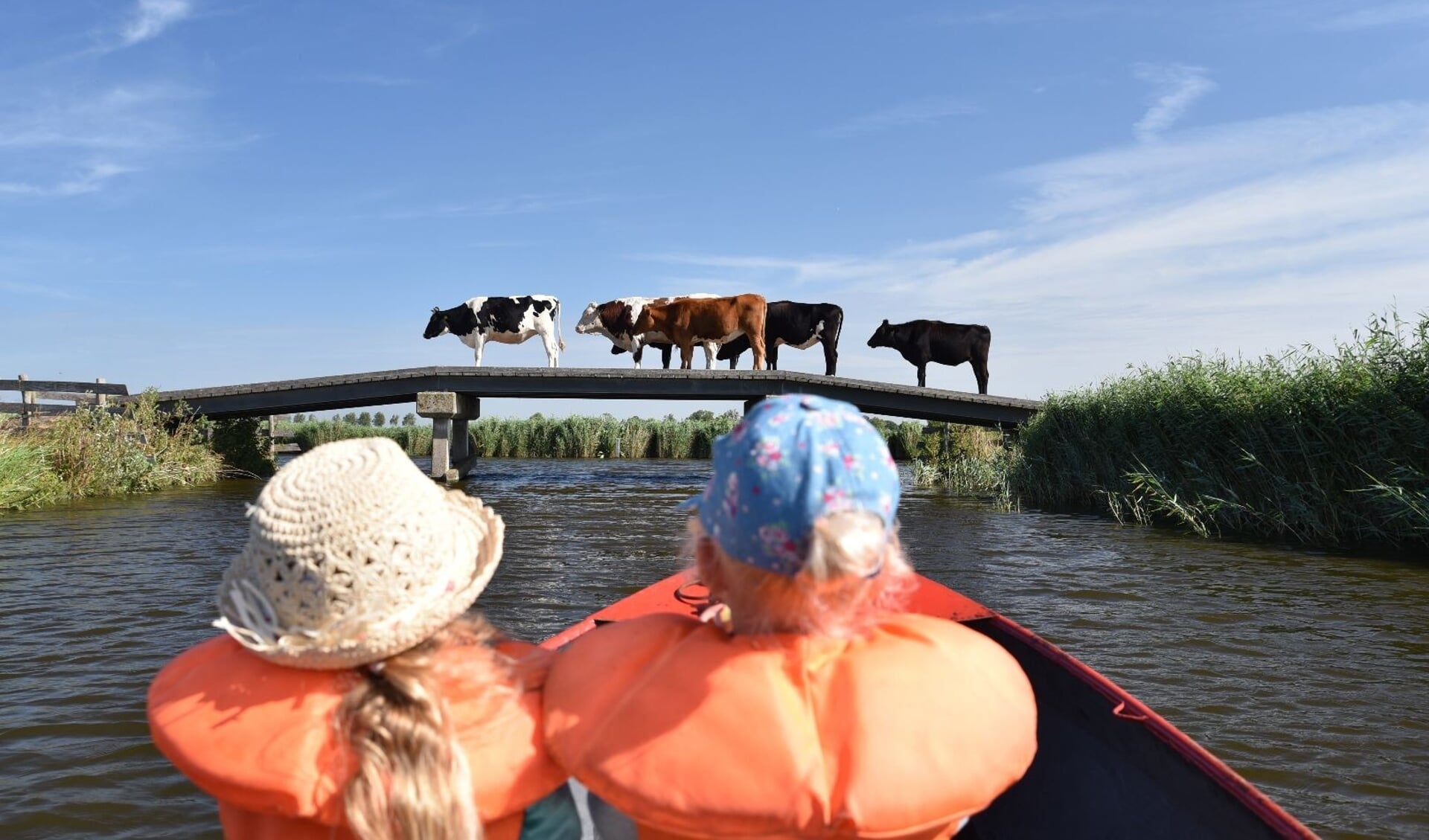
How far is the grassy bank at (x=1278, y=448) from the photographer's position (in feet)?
34.5

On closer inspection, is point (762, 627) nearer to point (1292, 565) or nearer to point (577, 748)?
point (577, 748)

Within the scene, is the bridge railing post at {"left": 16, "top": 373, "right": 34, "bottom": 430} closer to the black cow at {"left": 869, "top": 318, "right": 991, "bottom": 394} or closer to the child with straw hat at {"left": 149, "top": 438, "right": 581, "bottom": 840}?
the black cow at {"left": 869, "top": 318, "right": 991, "bottom": 394}

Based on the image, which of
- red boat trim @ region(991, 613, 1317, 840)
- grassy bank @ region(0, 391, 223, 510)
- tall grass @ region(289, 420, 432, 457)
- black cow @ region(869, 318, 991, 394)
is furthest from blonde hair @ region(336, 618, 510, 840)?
tall grass @ region(289, 420, 432, 457)

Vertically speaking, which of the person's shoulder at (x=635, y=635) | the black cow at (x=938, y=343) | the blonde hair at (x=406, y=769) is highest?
the black cow at (x=938, y=343)

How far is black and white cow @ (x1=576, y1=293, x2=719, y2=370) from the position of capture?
23.7 metres

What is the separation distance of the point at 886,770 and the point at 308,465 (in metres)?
1.11

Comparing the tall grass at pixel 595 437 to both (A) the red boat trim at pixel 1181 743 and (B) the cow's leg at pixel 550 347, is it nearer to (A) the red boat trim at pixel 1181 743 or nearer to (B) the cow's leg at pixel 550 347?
(B) the cow's leg at pixel 550 347

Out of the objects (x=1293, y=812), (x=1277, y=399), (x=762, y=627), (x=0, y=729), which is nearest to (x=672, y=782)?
(x=762, y=627)

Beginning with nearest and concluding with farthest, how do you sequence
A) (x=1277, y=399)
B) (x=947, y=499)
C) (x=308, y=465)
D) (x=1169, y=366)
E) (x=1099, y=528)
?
(x=308, y=465)
(x=1277, y=399)
(x=1099, y=528)
(x=1169, y=366)
(x=947, y=499)

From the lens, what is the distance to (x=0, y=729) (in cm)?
479

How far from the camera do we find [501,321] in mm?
23688

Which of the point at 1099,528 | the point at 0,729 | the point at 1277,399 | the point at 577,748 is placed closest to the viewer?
the point at 577,748

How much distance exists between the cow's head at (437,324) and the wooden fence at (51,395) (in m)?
6.77

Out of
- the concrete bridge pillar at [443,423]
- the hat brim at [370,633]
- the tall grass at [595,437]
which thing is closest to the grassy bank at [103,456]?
the concrete bridge pillar at [443,423]
